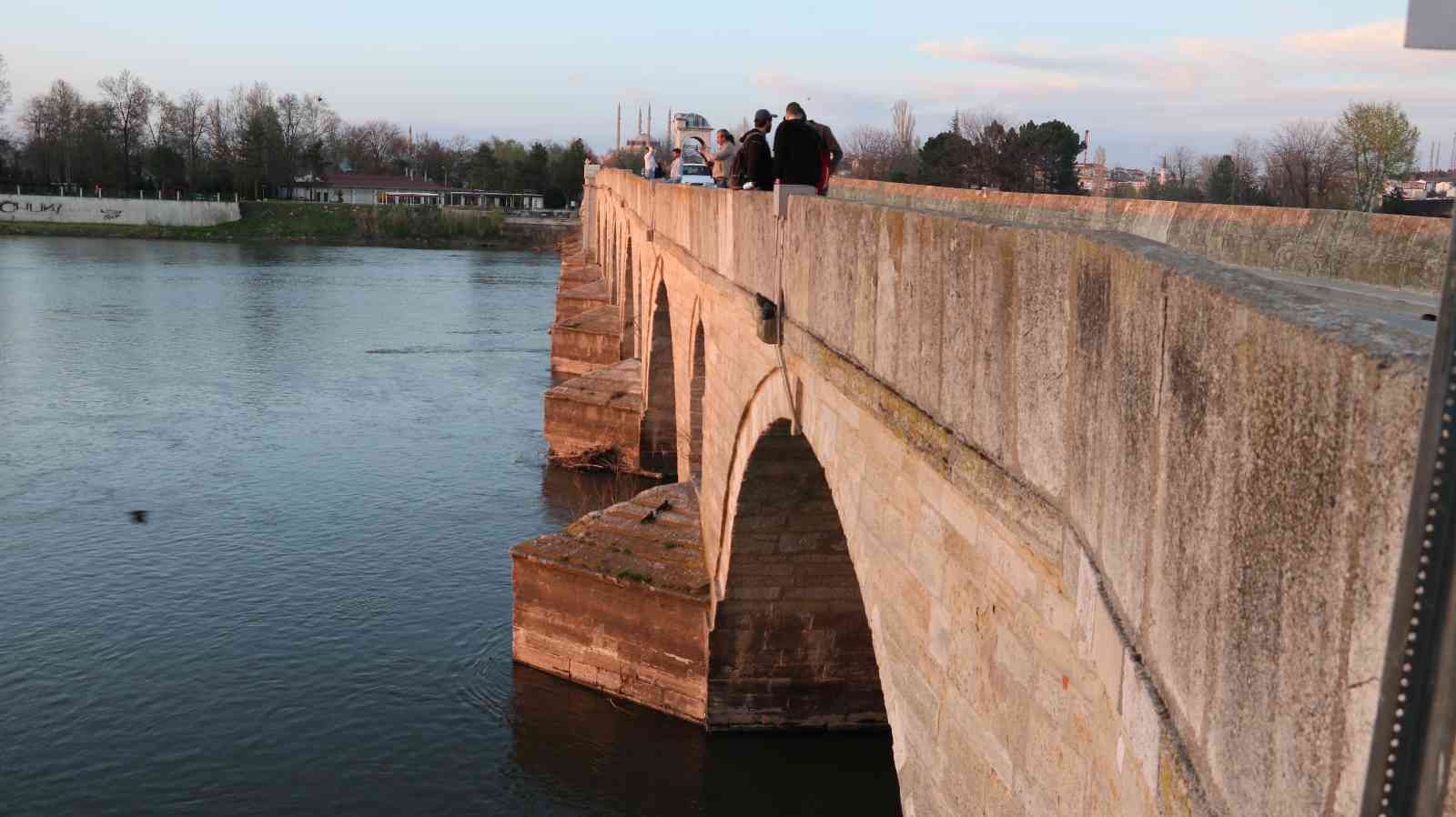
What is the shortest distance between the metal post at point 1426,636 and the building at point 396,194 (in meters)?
97.0

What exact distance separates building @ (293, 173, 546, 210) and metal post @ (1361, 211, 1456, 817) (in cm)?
9703

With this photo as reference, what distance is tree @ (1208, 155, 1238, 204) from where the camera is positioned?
17105mm

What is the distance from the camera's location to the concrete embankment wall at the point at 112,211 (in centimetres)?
7619

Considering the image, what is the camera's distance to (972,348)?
4.27 metres

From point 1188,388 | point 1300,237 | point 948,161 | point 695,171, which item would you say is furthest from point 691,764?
point 948,161

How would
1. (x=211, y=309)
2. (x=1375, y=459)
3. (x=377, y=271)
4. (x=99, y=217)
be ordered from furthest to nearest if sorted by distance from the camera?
1. (x=99, y=217)
2. (x=377, y=271)
3. (x=211, y=309)
4. (x=1375, y=459)

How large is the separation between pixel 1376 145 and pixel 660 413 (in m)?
11.0

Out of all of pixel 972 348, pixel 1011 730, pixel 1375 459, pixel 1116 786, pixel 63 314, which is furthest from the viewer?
Result: pixel 63 314

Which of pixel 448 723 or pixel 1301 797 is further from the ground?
pixel 1301 797

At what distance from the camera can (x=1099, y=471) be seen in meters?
3.14

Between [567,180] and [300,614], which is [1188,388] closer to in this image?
[300,614]

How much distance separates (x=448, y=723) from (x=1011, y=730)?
8944 millimetres

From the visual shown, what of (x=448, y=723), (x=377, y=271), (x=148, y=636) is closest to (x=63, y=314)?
(x=377, y=271)

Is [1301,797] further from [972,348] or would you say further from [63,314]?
[63,314]
